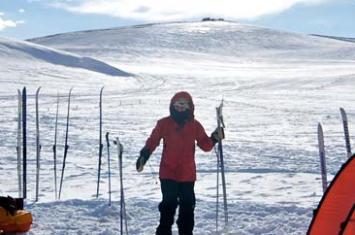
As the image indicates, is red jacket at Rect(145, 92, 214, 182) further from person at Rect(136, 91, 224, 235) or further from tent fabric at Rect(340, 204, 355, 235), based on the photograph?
tent fabric at Rect(340, 204, 355, 235)

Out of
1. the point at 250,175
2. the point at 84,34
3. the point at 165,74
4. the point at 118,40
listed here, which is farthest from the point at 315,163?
the point at 84,34

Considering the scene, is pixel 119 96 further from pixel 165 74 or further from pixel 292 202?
pixel 292 202

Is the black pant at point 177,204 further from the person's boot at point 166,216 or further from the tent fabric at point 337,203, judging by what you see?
the tent fabric at point 337,203

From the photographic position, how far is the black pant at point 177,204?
6.78 meters

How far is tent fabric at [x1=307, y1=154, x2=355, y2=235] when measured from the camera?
18.0ft

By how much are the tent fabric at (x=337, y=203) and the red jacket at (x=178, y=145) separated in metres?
1.45

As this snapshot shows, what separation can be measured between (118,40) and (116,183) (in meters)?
65.0

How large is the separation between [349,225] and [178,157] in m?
1.96

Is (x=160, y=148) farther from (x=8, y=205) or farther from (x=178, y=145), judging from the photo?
(x=178, y=145)

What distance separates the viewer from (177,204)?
6.88 metres

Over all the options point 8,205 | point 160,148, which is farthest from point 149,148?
point 160,148

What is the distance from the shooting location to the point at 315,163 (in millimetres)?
13266

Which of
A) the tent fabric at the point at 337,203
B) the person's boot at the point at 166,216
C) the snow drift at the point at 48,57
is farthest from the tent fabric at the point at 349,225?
the snow drift at the point at 48,57

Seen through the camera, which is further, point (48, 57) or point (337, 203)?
point (48, 57)
